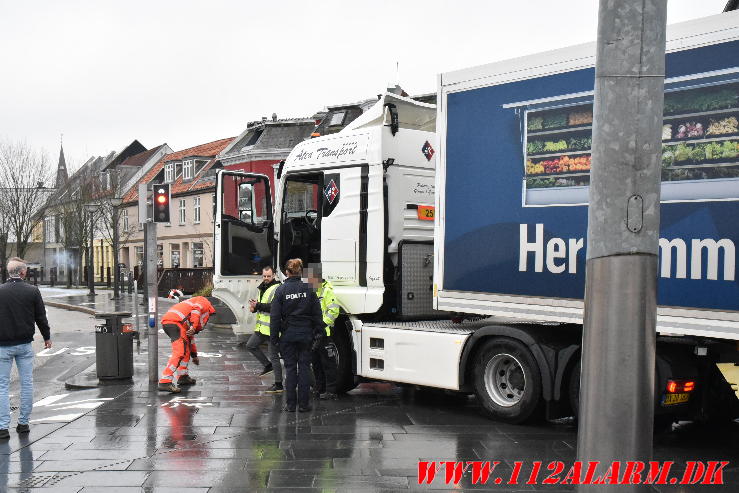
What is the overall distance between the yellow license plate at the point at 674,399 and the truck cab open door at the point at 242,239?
19.5 feet

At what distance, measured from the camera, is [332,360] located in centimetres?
1012

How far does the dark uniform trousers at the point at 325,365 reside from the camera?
33.0ft

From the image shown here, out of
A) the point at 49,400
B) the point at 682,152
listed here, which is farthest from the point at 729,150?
the point at 49,400

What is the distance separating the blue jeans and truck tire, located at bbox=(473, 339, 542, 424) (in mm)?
4580

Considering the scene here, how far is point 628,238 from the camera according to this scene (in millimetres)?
3506

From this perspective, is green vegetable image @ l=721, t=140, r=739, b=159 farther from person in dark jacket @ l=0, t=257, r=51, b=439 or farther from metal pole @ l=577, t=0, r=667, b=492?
person in dark jacket @ l=0, t=257, r=51, b=439

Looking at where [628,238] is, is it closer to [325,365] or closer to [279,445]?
[279,445]

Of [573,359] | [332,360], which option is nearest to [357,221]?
[332,360]

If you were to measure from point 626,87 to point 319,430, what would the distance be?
543cm

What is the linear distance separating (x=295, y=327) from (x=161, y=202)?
311cm

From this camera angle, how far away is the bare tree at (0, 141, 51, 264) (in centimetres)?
4225

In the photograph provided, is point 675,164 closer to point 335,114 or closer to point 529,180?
point 529,180

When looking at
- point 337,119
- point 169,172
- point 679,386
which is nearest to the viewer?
point 679,386

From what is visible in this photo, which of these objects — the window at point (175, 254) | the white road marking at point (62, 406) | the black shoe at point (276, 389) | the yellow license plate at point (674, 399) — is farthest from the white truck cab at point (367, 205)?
the window at point (175, 254)
